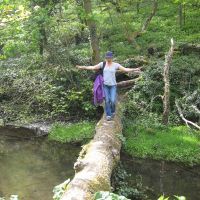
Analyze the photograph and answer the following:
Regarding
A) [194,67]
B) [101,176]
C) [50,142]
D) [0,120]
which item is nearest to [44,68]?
[0,120]

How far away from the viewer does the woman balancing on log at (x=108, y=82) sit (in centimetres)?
1433

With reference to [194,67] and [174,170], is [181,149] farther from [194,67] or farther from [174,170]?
[194,67]

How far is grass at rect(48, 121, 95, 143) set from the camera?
650 inches

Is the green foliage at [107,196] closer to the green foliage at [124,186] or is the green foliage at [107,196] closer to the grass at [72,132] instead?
the green foliage at [124,186]

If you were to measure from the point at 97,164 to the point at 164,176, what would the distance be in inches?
136

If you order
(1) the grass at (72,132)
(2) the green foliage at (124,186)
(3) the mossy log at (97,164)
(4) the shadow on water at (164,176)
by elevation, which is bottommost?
(4) the shadow on water at (164,176)

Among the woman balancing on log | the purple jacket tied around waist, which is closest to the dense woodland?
the woman balancing on log

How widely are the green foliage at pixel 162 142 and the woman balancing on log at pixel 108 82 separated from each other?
1.35 meters

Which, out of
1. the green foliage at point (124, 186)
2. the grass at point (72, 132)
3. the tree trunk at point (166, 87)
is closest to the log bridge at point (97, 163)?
the green foliage at point (124, 186)

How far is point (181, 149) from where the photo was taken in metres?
14.8

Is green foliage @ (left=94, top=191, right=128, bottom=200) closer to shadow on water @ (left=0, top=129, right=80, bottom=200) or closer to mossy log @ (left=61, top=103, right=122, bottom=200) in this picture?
mossy log @ (left=61, top=103, right=122, bottom=200)

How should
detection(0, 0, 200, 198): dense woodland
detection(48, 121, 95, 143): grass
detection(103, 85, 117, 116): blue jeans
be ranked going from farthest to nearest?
1. detection(48, 121, 95, 143): grass
2. detection(0, 0, 200, 198): dense woodland
3. detection(103, 85, 117, 116): blue jeans

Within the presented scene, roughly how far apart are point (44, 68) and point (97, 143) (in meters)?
8.73

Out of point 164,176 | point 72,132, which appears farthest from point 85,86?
point 164,176
